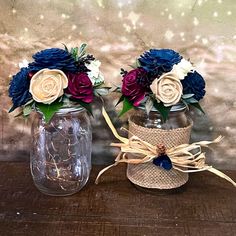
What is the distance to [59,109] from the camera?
89 cm

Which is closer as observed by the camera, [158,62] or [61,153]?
[158,62]

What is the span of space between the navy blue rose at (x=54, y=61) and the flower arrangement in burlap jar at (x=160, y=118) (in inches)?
4.9

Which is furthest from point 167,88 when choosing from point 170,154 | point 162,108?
point 170,154

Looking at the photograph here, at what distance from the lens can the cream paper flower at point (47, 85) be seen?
33.5 inches

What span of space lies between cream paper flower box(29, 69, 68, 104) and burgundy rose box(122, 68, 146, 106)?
0.13 metres

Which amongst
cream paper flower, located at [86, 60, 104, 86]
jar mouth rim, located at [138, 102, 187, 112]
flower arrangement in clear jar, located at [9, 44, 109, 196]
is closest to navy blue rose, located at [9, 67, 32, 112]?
flower arrangement in clear jar, located at [9, 44, 109, 196]

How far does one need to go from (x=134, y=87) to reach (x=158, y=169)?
0.19 metres

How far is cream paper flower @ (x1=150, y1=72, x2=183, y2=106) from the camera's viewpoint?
867 millimetres

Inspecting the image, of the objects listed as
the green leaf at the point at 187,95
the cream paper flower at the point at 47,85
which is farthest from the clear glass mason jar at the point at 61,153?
the green leaf at the point at 187,95

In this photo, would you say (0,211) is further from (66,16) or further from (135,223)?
(66,16)

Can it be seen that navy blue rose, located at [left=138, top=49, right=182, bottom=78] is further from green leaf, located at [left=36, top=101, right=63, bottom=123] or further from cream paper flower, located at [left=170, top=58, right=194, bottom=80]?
green leaf, located at [left=36, top=101, right=63, bottom=123]

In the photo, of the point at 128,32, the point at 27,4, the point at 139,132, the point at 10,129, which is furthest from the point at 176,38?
the point at 10,129

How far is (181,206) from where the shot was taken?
2.95 feet

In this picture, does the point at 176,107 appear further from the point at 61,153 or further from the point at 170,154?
the point at 61,153
